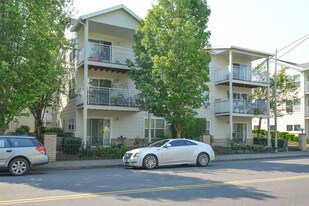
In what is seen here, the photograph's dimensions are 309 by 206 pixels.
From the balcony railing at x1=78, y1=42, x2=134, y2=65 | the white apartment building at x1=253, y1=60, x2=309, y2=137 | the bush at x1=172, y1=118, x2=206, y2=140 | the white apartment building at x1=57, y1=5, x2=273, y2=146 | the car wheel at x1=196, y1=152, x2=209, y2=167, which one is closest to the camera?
the car wheel at x1=196, y1=152, x2=209, y2=167

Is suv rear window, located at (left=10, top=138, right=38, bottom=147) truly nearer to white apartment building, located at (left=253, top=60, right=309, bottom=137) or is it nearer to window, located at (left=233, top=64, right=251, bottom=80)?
window, located at (left=233, top=64, right=251, bottom=80)

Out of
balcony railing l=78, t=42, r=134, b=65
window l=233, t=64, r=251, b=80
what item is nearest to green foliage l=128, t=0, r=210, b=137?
balcony railing l=78, t=42, r=134, b=65

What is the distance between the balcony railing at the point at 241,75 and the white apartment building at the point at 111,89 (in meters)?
0.09

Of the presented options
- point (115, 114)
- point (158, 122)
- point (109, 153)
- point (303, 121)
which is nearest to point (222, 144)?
point (158, 122)

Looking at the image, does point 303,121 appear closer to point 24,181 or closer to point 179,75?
point 179,75

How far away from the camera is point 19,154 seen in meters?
14.0

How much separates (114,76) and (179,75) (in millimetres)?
7463

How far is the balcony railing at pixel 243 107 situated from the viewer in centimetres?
3064

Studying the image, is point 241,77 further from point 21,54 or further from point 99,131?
point 21,54

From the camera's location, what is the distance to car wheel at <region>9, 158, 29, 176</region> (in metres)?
13.8

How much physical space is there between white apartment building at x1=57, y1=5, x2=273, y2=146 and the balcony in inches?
3.4

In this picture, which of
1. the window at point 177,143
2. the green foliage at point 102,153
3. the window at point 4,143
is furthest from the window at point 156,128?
the window at point 4,143

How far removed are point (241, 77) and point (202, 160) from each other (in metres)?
16.3

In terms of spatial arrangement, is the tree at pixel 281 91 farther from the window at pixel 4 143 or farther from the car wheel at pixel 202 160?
the window at pixel 4 143
